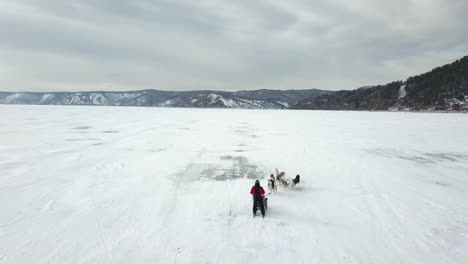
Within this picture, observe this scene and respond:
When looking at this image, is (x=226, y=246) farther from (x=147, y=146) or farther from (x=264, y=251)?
(x=147, y=146)

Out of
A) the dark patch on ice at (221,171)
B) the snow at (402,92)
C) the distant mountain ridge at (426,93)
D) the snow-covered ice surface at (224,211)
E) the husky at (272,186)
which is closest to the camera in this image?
the snow-covered ice surface at (224,211)

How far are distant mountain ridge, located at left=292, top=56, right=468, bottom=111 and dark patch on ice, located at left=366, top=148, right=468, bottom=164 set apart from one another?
12096cm

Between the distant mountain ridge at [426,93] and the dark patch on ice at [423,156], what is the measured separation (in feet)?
397

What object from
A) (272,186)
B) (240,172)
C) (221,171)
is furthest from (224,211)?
(221,171)

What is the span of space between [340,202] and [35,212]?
9.06m

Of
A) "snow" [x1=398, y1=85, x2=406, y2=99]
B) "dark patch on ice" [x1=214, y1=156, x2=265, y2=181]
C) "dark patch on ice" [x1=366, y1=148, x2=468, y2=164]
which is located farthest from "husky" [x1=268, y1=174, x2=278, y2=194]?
"snow" [x1=398, y1=85, x2=406, y2=99]

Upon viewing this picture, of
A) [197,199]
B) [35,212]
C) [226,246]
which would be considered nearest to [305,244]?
[226,246]

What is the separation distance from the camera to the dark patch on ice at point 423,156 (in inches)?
553

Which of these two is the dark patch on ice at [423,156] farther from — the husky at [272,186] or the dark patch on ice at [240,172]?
the husky at [272,186]

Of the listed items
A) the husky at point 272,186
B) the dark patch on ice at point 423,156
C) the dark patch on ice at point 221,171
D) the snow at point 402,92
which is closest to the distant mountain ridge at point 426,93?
the snow at point 402,92

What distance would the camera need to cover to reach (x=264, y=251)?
17.0 ft

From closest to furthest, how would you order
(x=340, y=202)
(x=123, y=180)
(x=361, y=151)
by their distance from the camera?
(x=340, y=202)
(x=123, y=180)
(x=361, y=151)

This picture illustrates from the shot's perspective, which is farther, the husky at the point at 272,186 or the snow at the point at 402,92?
the snow at the point at 402,92

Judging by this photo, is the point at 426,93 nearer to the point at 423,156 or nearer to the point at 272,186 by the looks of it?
the point at 423,156
